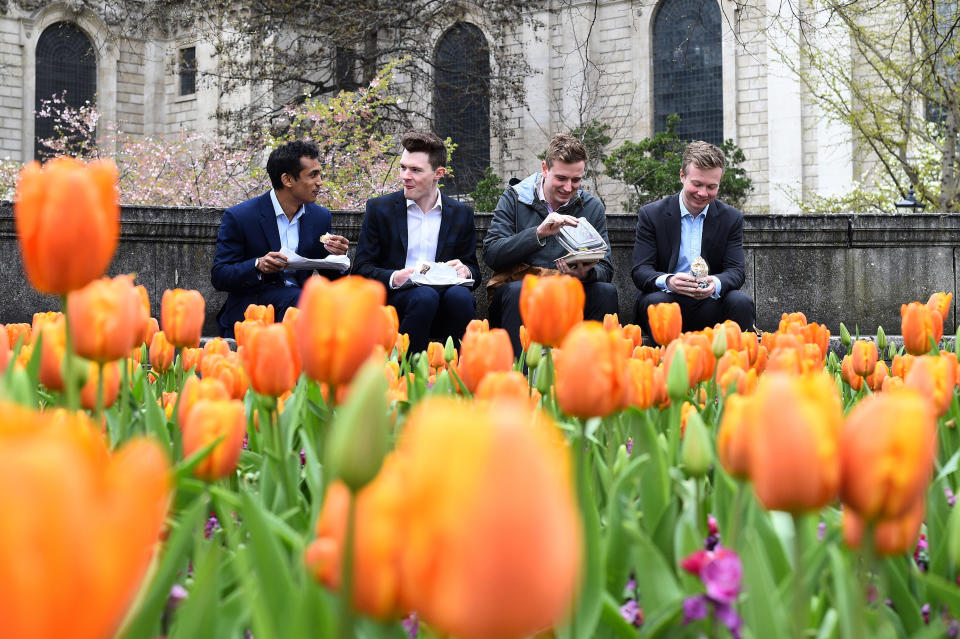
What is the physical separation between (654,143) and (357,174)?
594 centimetres

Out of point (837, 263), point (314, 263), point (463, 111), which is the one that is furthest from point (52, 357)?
point (463, 111)

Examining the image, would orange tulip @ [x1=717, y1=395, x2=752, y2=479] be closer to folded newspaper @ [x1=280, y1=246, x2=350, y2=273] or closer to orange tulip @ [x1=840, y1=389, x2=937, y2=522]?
orange tulip @ [x1=840, y1=389, x2=937, y2=522]

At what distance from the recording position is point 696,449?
1.17m

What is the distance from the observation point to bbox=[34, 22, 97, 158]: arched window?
26281 mm

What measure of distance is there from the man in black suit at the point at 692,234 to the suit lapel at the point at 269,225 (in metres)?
1.88

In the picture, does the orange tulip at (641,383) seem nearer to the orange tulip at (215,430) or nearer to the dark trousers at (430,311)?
the orange tulip at (215,430)

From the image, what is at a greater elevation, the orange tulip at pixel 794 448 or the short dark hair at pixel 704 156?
the short dark hair at pixel 704 156

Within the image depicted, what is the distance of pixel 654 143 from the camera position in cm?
1788

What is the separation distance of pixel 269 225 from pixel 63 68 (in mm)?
24083

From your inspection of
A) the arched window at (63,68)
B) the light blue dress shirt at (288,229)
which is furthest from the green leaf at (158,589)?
the arched window at (63,68)

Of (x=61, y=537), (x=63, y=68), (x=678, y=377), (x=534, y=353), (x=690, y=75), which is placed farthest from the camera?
(x=63, y=68)

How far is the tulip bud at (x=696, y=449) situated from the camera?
1168 millimetres

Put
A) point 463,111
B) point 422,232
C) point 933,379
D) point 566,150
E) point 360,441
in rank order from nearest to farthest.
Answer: point 360,441 < point 933,379 < point 566,150 < point 422,232 < point 463,111

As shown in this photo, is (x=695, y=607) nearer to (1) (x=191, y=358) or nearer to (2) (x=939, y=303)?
(1) (x=191, y=358)
